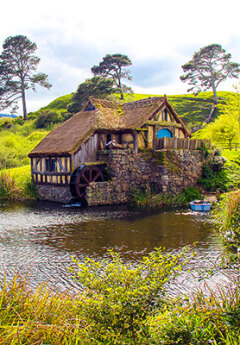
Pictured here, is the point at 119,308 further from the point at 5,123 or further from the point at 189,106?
the point at 189,106

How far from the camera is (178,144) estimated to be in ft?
74.7

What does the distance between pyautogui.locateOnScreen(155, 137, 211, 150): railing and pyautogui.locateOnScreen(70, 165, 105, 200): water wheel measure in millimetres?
4606

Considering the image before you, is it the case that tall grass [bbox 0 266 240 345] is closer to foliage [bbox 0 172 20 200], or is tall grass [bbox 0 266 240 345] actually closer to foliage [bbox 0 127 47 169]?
foliage [bbox 0 172 20 200]

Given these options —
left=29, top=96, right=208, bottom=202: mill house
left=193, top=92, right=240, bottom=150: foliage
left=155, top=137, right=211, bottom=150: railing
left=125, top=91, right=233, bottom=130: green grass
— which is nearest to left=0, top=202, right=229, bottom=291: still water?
left=29, top=96, right=208, bottom=202: mill house

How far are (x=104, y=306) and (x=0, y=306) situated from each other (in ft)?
5.45

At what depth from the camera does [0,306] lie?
4805 mm

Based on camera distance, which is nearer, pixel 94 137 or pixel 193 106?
pixel 94 137

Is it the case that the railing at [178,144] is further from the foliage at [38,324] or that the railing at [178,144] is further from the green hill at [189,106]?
the green hill at [189,106]

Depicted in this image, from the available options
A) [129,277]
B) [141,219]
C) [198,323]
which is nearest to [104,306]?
[129,277]

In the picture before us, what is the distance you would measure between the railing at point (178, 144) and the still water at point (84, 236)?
5.85 m

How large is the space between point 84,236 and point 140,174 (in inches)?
382

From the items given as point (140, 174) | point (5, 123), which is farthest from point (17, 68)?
point (140, 174)

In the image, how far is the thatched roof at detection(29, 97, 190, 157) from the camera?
2178 centimetres

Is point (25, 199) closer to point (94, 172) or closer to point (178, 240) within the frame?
point (94, 172)
